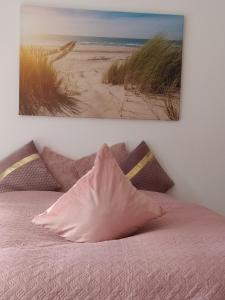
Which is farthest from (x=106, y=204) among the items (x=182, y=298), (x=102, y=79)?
(x=102, y=79)

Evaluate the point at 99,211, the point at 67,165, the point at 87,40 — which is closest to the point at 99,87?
the point at 87,40

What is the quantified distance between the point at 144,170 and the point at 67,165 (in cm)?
Answer: 56

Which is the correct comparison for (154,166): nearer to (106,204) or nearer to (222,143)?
(222,143)

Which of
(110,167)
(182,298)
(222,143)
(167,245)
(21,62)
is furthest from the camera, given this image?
(222,143)

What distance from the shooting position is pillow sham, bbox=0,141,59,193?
8.67ft

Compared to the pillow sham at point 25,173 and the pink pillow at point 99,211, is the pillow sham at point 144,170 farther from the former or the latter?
the pink pillow at point 99,211

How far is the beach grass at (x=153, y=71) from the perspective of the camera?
9.30ft

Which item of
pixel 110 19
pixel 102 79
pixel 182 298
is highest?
pixel 110 19

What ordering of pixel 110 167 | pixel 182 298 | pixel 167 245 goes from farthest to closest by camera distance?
pixel 110 167, pixel 167 245, pixel 182 298

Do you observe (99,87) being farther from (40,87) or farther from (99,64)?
(40,87)

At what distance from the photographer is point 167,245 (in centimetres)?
149

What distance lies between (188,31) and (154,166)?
40.9 inches

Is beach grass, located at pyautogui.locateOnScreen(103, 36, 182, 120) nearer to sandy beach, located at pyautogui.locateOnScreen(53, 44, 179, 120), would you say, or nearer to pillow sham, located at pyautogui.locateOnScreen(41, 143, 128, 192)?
sandy beach, located at pyautogui.locateOnScreen(53, 44, 179, 120)

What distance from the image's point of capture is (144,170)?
282 centimetres
